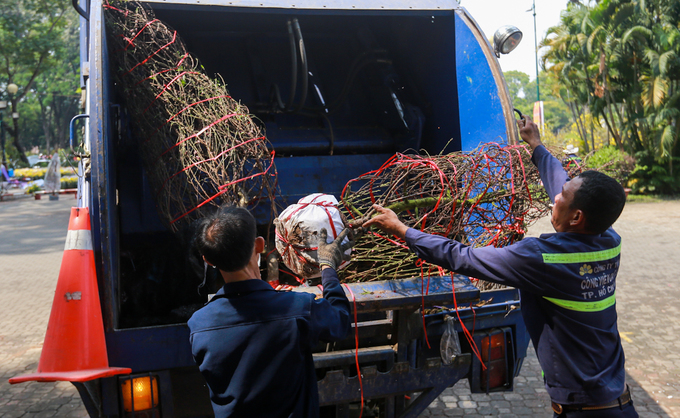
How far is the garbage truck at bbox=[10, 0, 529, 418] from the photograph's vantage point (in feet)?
6.89

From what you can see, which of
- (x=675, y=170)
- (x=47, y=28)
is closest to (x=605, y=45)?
(x=675, y=170)

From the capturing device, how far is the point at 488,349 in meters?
2.48

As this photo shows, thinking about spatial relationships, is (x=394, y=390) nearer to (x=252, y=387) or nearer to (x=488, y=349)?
(x=488, y=349)

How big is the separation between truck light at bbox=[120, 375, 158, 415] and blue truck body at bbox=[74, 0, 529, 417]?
2 cm

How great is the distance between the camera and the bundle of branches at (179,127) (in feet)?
8.03

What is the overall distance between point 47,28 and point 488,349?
2498cm

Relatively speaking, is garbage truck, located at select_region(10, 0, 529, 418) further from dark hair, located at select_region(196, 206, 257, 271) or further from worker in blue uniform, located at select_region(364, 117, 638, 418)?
dark hair, located at select_region(196, 206, 257, 271)

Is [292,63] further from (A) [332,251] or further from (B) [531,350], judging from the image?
(B) [531,350]

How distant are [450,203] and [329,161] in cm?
169

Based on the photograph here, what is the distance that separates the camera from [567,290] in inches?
68.6

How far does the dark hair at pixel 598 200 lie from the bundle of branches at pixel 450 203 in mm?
535

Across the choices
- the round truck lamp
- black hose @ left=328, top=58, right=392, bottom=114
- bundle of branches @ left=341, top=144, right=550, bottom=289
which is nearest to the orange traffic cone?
bundle of branches @ left=341, top=144, right=550, bottom=289

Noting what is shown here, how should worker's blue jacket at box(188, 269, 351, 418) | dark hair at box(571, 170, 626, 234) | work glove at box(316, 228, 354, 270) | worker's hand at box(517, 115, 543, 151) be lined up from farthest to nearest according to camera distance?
worker's hand at box(517, 115, 543, 151) < work glove at box(316, 228, 354, 270) < dark hair at box(571, 170, 626, 234) < worker's blue jacket at box(188, 269, 351, 418)

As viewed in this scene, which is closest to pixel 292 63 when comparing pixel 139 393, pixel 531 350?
pixel 139 393
